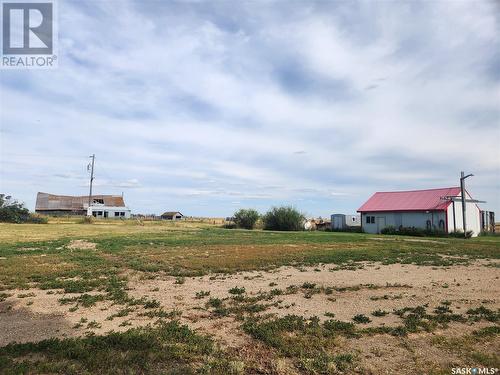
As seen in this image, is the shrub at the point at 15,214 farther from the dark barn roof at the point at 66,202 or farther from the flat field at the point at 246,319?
the flat field at the point at 246,319

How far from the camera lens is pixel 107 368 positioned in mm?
5273

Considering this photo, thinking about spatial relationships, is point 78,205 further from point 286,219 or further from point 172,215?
point 286,219

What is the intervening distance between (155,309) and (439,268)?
11.1 metres

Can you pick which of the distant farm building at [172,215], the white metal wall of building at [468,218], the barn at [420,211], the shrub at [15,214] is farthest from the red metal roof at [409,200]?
the distant farm building at [172,215]

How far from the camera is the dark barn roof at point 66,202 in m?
97.7

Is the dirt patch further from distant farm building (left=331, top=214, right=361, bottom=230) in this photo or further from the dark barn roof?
the dark barn roof

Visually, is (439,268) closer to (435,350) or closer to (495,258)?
(495,258)

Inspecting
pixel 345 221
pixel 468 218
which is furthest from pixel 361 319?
pixel 345 221

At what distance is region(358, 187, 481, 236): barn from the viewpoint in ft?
137

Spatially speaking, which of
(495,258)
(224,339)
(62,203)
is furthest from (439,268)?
(62,203)

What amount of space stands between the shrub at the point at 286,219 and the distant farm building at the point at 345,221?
625cm

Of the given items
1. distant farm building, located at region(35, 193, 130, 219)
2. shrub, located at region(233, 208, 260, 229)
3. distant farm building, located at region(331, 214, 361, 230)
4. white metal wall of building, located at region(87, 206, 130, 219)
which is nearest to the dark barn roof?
distant farm building, located at region(35, 193, 130, 219)

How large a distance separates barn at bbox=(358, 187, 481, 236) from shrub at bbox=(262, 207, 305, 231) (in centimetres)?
1159

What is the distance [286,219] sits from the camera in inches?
2362
